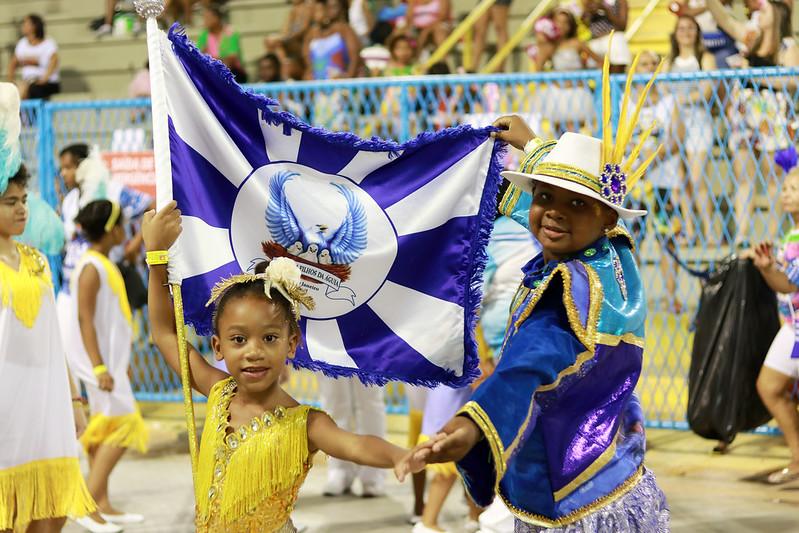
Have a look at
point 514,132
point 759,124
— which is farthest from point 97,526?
point 759,124

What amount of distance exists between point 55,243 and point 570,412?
3.46 m

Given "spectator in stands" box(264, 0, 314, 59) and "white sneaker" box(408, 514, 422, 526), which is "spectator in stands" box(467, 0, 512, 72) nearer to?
"spectator in stands" box(264, 0, 314, 59)

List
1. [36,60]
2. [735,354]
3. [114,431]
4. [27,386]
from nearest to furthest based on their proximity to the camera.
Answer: [27,386], [114,431], [735,354], [36,60]

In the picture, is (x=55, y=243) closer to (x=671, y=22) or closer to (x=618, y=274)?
(x=618, y=274)

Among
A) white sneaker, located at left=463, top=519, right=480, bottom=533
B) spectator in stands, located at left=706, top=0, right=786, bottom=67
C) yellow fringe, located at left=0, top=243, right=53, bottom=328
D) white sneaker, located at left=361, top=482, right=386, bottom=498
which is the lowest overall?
white sneaker, located at left=463, top=519, right=480, bottom=533

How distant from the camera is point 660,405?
840 centimetres

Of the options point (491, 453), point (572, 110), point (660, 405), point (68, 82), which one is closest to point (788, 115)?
point (572, 110)

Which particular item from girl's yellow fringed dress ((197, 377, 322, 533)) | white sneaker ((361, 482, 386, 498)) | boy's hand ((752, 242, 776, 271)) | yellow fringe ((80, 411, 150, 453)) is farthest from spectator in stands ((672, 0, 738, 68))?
girl's yellow fringed dress ((197, 377, 322, 533))

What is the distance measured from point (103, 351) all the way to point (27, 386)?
185 centimetres

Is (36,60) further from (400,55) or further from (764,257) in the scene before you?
(764,257)

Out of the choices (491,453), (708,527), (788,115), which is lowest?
(708,527)

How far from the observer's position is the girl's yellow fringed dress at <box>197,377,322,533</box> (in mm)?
3453

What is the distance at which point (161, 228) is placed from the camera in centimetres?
367

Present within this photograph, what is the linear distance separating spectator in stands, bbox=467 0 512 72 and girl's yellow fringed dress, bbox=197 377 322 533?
867cm
